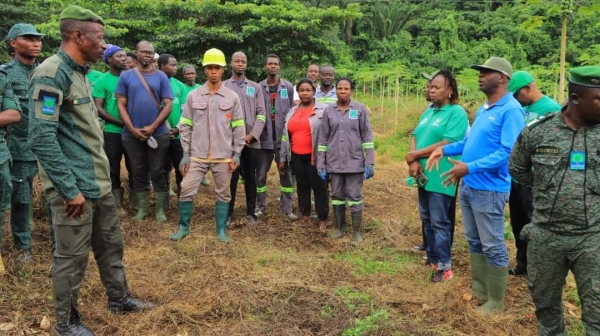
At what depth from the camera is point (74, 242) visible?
10.2ft

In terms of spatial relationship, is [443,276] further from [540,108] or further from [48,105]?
[48,105]

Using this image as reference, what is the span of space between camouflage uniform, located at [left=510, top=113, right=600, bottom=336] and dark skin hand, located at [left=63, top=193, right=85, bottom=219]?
9.14 feet

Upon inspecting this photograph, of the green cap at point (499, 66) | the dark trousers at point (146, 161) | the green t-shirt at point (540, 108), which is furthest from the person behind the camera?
the dark trousers at point (146, 161)

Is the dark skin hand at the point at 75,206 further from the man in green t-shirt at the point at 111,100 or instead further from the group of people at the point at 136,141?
the man in green t-shirt at the point at 111,100

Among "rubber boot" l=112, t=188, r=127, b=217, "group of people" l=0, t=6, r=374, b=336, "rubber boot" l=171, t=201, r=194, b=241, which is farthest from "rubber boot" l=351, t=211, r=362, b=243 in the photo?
"rubber boot" l=112, t=188, r=127, b=217

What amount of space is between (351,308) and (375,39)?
1103 inches

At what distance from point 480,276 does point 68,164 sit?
10.9ft

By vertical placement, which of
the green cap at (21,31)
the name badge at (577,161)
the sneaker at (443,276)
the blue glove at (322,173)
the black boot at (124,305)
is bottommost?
the sneaker at (443,276)

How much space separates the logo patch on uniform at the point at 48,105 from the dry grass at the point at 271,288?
1572mm

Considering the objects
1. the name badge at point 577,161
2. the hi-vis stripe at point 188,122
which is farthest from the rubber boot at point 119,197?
the name badge at point 577,161

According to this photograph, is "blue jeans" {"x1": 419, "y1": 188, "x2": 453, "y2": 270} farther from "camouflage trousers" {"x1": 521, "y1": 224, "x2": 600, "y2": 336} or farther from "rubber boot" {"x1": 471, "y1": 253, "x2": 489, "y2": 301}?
"camouflage trousers" {"x1": 521, "y1": 224, "x2": 600, "y2": 336}

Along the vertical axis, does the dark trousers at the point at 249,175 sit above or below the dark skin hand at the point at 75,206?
below

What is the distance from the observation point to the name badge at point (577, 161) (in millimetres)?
2631

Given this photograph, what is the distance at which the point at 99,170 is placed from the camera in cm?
329
